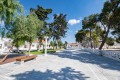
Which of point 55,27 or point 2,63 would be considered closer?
point 2,63

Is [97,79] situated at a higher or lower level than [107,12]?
lower

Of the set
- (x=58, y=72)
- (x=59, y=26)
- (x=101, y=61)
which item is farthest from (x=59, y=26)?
(x=58, y=72)

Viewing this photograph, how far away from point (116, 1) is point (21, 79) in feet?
92.3

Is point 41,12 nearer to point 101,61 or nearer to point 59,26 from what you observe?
point 59,26

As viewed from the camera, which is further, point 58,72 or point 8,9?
point 8,9

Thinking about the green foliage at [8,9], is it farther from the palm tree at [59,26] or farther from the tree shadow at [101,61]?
the palm tree at [59,26]

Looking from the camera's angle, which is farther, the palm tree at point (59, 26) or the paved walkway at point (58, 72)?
the palm tree at point (59, 26)

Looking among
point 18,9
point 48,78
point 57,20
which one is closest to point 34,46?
point 57,20

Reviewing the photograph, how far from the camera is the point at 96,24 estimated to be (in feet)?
160

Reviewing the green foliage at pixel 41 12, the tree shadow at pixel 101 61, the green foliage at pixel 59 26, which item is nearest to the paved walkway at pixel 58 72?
the tree shadow at pixel 101 61

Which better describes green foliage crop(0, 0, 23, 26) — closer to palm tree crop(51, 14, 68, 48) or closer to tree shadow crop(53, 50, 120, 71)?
tree shadow crop(53, 50, 120, 71)

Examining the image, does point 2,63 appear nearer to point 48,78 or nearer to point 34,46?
point 48,78

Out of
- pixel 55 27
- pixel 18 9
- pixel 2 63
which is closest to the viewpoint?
pixel 2 63

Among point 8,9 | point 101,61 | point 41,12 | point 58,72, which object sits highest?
point 41,12
